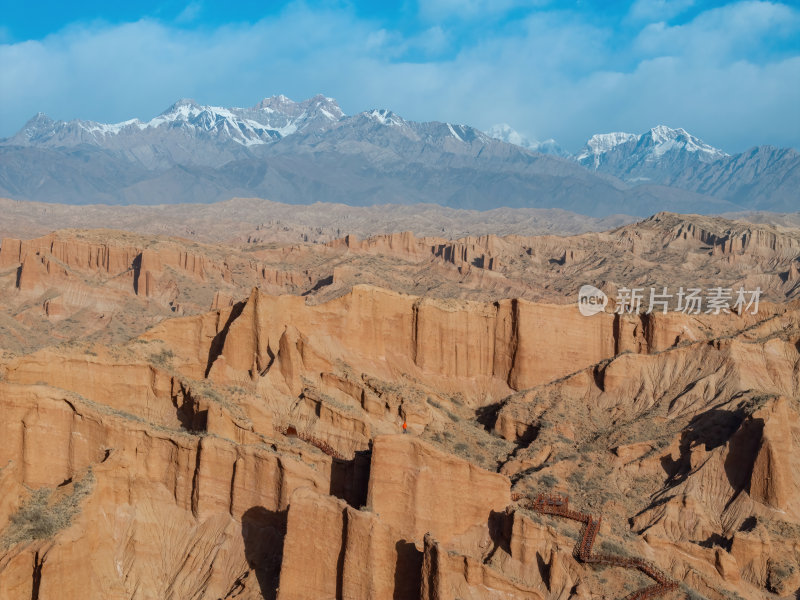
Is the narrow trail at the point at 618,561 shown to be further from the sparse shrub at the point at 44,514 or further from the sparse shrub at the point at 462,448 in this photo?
the sparse shrub at the point at 44,514

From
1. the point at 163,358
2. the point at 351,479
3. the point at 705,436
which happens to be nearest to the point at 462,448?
the point at 705,436

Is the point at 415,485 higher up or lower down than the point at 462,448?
higher up

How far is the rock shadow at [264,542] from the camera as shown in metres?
29.9

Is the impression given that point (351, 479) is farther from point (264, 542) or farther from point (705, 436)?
point (705, 436)

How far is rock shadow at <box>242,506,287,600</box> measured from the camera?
2986 centimetres

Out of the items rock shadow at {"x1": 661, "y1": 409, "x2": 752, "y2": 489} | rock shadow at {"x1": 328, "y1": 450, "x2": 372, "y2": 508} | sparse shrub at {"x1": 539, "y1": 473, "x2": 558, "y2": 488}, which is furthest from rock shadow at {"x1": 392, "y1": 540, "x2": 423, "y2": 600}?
rock shadow at {"x1": 661, "y1": 409, "x2": 752, "y2": 489}

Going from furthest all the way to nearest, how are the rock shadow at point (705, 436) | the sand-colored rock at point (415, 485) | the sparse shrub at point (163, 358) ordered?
the sparse shrub at point (163, 358)
the rock shadow at point (705, 436)
the sand-colored rock at point (415, 485)

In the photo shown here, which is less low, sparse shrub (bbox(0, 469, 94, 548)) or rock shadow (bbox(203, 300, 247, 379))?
rock shadow (bbox(203, 300, 247, 379))

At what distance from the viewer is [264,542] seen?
101ft

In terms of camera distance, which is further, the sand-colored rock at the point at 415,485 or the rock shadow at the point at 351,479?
the rock shadow at the point at 351,479

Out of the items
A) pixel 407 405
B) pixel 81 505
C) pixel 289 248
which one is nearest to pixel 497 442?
pixel 407 405

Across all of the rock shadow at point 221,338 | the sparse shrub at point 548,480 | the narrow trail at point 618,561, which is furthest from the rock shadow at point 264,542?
the rock shadow at point 221,338

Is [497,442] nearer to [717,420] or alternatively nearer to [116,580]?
[717,420]

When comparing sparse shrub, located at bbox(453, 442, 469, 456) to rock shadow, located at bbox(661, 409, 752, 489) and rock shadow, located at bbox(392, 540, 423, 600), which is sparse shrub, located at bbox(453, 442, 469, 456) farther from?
rock shadow, located at bbox(392, 540, 423, 600)
